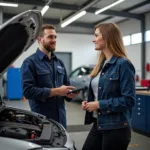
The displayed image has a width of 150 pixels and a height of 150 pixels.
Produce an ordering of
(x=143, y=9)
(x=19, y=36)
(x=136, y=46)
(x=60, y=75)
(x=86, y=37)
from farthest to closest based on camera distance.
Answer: (x=86, y=37), (x=136, y=46), (x=143, y=9), (x=60, y=75), (x=19, y=36)

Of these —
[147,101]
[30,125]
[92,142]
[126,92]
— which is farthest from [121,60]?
[147,101]

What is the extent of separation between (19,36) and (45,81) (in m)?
0.65

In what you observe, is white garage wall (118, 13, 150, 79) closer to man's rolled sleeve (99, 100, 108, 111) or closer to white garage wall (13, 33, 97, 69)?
white garage wall (13, 33, 97, 69)

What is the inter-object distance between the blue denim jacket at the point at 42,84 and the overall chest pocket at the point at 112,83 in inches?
28.3

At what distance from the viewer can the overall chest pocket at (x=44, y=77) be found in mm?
2434

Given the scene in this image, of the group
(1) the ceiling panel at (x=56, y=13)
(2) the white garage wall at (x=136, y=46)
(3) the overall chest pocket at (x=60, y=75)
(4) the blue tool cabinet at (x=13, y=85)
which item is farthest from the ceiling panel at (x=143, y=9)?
(3) the overall chest pocket at (x=60, y=75)

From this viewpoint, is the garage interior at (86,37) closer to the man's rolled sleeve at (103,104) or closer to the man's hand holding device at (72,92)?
the man's hand holding device at (72,92)

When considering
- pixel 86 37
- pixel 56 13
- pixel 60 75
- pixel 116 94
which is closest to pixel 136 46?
pixel 86 37

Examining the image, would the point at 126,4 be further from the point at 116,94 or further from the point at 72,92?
the point at 116,94

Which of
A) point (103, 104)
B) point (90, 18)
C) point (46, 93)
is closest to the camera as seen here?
point (103, 104)

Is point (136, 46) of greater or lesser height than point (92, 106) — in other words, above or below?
above

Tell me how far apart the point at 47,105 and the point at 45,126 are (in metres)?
0.52

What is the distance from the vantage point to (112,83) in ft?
5.99

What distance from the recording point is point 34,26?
198 cm
